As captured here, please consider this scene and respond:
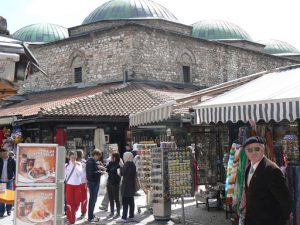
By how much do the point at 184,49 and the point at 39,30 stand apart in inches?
471

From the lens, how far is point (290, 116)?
5.89m

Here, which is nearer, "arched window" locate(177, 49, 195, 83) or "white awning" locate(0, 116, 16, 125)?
"white awning" locate(0, 116, 16, 125)

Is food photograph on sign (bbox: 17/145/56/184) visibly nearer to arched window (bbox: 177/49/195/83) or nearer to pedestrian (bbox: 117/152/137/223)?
pedestrian (bbox: 117/152/137/223)

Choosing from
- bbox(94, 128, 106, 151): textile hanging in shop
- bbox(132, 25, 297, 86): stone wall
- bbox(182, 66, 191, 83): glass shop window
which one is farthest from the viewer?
bbox(182, 66, 191, 83): glass shop window

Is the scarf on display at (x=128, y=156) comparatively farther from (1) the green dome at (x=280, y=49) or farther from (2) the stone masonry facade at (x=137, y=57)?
(1) the green dome at (x=280, y=49)

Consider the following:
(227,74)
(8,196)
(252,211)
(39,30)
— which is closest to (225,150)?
(8,196)

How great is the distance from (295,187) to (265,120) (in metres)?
1.10

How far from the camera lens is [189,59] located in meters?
22.2

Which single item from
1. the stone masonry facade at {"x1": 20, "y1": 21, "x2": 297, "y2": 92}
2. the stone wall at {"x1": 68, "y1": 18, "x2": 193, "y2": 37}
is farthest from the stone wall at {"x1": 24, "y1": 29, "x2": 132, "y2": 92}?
the stone wall at {"x1": 68, "y1": 18, "x2": 193, "y2": 37}

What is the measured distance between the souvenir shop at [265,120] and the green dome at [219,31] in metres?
22.0

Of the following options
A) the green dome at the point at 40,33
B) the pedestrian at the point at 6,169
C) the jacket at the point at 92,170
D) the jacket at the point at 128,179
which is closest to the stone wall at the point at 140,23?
the green dome at the point at 40,33

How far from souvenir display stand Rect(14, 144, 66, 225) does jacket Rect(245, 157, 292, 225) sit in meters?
2.35

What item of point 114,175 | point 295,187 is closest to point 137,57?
point 114,175

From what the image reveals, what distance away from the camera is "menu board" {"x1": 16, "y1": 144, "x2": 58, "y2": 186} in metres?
4.92
